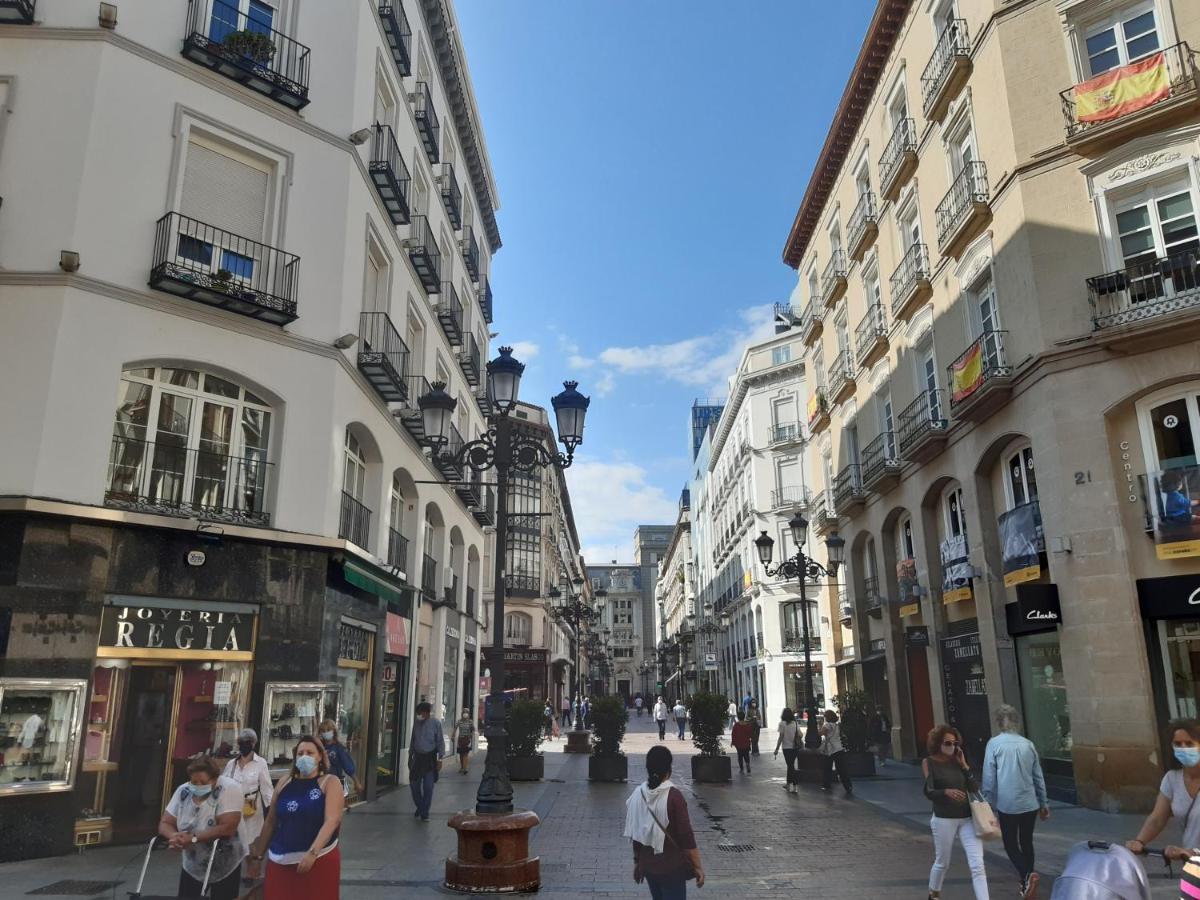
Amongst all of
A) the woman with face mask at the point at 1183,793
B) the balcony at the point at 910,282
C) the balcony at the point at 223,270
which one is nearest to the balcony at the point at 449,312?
the balcony at the point at 223,270

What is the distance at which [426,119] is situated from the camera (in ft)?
67.5

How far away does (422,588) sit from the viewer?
20.9 meters

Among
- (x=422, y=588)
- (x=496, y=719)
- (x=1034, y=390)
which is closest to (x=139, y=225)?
(x=496, y=719)

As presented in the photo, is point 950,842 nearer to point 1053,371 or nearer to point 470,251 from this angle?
point 1053,371

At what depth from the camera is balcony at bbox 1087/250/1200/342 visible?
13539mm

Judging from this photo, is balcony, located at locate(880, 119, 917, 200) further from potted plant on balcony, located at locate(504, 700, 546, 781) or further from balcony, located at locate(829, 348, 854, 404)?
potted plant on balcony, located at locate(504, 700, 546, 781)

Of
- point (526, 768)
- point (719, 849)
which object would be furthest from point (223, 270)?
point (526, 768)

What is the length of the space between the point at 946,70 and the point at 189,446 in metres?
16.7

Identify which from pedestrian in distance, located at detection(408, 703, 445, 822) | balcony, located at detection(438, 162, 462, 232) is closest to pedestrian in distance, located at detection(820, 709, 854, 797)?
pedestrian in distance, located at detection(408, 703, 445, 822)

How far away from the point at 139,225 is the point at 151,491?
12.8 feet

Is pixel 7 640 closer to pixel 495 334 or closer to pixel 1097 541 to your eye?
pixel 1097 541

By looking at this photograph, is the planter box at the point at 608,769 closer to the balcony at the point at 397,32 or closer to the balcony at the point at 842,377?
the balcony at the point at 842,377

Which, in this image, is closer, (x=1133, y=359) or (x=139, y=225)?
(x=139, y=225)

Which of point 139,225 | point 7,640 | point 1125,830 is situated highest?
point 139,225
